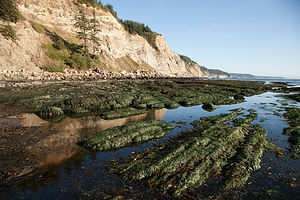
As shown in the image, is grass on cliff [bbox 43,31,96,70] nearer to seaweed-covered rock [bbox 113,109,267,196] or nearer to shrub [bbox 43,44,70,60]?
shrub [bbox 43,44,70,60]

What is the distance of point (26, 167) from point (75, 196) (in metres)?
3.05

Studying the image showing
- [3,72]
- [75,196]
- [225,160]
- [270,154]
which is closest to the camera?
[75,196]

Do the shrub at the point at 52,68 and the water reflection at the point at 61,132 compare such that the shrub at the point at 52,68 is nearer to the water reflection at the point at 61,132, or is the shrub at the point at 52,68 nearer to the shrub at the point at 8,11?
the shrub at the point at 8,11

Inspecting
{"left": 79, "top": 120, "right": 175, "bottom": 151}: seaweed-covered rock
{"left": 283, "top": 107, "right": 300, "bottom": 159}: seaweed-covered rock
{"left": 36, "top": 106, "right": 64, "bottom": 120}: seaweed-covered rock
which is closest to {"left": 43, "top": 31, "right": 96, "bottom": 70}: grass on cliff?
{"left": 36, "top": 106, "right": 64, "bottom": 120}: seaweed-covered rock

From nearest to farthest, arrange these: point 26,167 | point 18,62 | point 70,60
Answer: point 26,167
point 18,62
point 70,60

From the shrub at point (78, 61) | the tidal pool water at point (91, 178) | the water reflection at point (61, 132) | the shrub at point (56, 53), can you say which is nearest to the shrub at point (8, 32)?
the shrub at point (56, 53)

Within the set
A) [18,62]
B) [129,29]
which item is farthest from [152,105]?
[129,29]

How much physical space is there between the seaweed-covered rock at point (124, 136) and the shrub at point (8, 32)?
46805 millimetres

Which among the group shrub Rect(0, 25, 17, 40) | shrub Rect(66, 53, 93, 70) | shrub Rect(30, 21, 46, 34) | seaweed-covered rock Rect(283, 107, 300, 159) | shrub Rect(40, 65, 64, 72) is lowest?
seaweed-covered rock Rect(283, 107, 300, 159)

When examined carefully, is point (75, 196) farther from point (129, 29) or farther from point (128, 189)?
point (129, 29)

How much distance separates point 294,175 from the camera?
6656 millimetres

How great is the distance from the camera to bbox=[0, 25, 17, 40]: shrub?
122 feet

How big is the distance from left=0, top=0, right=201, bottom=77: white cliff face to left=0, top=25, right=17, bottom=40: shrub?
3.90ft

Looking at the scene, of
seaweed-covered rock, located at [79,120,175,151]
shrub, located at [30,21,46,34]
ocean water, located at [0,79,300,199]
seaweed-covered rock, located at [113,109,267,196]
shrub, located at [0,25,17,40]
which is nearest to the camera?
ocean water, located at [0,79,300,199]
